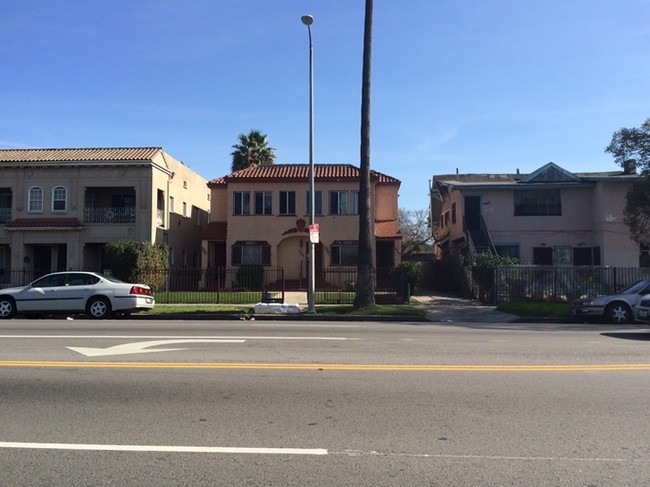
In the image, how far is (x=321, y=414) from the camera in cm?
600

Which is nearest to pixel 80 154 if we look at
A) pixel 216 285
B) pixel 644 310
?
pixel 216 285

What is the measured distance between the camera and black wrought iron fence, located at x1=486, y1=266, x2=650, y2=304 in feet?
72.1

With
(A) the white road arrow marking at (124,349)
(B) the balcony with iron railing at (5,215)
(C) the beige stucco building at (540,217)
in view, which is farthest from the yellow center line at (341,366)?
(B) the balcony with iron railing at (5,215)

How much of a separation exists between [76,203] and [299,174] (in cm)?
1221

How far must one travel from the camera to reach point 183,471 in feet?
14.6

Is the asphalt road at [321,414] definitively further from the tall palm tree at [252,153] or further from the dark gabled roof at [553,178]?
the tall palm tree at [252,153]

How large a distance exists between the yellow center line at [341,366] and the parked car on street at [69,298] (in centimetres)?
850

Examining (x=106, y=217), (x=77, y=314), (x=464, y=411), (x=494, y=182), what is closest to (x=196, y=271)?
(x=77, y=314)

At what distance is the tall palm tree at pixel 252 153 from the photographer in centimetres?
4125

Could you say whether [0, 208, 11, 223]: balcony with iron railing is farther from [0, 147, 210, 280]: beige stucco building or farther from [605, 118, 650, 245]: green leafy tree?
[605, 118, 650, 245]: green leafy tree

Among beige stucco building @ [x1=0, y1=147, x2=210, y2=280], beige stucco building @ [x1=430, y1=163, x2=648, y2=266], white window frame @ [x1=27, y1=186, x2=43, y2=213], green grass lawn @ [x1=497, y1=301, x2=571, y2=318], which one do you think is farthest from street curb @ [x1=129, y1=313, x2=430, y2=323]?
white window frame @ [x1=27, y1=186, x2=43, y2=213]

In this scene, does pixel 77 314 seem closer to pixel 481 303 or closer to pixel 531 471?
pixel 481 303

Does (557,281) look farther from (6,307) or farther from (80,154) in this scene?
(80,154)

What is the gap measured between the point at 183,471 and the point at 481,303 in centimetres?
1992
